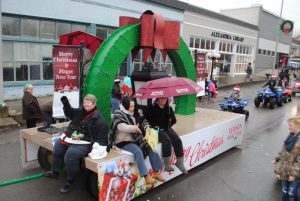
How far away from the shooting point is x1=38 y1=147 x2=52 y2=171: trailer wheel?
236 inches

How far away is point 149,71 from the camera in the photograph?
6.55 m

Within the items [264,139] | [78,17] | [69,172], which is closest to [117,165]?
[69,172]

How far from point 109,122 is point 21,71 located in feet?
29.8

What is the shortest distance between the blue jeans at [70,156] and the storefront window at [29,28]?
9.84 m

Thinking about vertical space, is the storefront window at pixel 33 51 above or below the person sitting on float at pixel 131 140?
above

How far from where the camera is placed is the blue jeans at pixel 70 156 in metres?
4.55

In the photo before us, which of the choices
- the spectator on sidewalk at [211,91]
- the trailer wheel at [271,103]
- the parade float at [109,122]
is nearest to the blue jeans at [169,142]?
the parade float at [109,122]

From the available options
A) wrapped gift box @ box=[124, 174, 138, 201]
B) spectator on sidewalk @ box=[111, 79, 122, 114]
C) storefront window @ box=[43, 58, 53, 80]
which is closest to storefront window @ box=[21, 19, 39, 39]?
storefront window @ box=[43, 58, 53, 80]

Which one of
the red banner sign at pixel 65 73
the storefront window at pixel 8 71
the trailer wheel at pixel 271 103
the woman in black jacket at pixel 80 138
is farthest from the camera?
the trailer wheel at pixel 271 103

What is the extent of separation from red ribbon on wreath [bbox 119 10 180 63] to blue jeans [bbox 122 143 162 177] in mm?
2270

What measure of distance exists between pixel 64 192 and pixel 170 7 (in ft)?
57.3

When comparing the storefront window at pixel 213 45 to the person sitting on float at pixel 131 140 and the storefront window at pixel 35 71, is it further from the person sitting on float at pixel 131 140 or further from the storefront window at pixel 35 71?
the person sitting on float at pixel 131 140

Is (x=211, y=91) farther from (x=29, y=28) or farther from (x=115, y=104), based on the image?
→ (x=29, y=28)

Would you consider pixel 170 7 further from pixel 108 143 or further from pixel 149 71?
pixel 108 143
